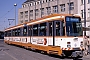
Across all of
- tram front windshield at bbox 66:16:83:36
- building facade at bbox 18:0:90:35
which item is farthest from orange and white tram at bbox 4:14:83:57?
building facade at bbox 18:0:90:35

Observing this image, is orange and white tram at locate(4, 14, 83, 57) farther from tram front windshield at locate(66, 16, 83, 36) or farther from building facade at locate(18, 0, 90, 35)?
building facade at locate(18, 0, 90, 35)

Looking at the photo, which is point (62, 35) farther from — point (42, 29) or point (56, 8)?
point (56, 8)

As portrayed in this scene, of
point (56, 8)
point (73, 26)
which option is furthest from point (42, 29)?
point (56, 8)

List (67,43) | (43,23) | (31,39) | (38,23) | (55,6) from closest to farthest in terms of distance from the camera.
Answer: (67,43), (43,23), (38,23), (31,39), (55,6)

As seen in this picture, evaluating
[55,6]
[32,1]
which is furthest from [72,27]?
[32,1]

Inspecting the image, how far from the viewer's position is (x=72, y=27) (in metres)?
18.3

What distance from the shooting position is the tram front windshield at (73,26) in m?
18.1

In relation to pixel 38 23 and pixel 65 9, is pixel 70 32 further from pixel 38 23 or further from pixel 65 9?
pixel 65 9

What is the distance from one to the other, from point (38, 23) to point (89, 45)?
19.0 ft

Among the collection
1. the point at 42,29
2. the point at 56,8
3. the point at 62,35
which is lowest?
the point at 62,35

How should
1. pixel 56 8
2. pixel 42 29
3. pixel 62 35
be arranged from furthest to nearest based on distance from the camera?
pixel 56 8 < pixel 42 29 < pixel 62 35

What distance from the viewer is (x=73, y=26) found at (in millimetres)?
18453

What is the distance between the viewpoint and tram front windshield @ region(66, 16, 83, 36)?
18141 mm

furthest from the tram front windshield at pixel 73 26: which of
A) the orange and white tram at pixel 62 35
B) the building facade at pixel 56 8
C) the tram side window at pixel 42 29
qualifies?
the building facade at pixel 56 8
